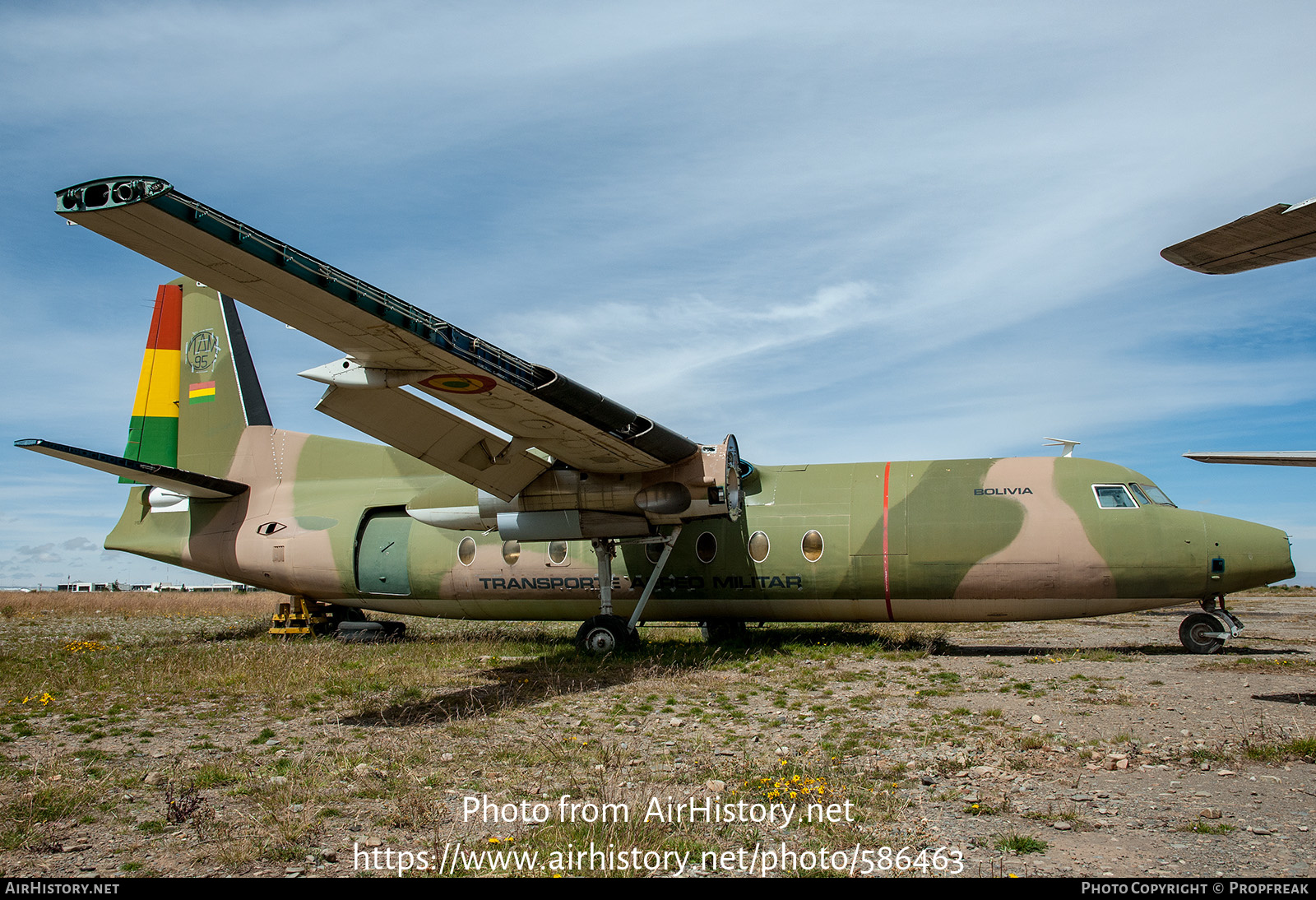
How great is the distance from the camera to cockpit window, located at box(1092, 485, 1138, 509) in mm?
13492

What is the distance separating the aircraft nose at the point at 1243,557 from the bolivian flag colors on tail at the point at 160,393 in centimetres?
2045

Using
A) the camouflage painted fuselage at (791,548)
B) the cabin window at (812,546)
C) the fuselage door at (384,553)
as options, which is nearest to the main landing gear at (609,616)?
the camouflage painted fuselage at (791,548)

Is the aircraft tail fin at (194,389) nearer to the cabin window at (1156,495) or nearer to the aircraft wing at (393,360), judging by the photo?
the aircraft wing at (393,360)

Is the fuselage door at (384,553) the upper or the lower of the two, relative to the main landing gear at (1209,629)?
upper

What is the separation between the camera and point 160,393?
1975 centimetres

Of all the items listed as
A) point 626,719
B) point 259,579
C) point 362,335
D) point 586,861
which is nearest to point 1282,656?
point 626,719

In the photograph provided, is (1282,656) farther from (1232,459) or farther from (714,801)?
(714,801)

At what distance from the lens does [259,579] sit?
18.0 metres

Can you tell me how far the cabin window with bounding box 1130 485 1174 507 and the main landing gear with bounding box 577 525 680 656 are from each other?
7792 millimetres

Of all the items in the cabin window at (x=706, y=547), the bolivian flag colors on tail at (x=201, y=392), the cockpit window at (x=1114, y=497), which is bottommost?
the cabin window at (x=706, y=547)

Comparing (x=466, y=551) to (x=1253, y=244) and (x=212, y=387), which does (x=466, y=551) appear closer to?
(x=212, y=387)

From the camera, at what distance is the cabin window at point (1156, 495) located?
13609 mm

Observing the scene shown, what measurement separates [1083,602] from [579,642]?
8301mm

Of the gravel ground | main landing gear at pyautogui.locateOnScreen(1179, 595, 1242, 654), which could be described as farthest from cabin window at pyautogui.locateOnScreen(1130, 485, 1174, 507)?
the gravel ground
